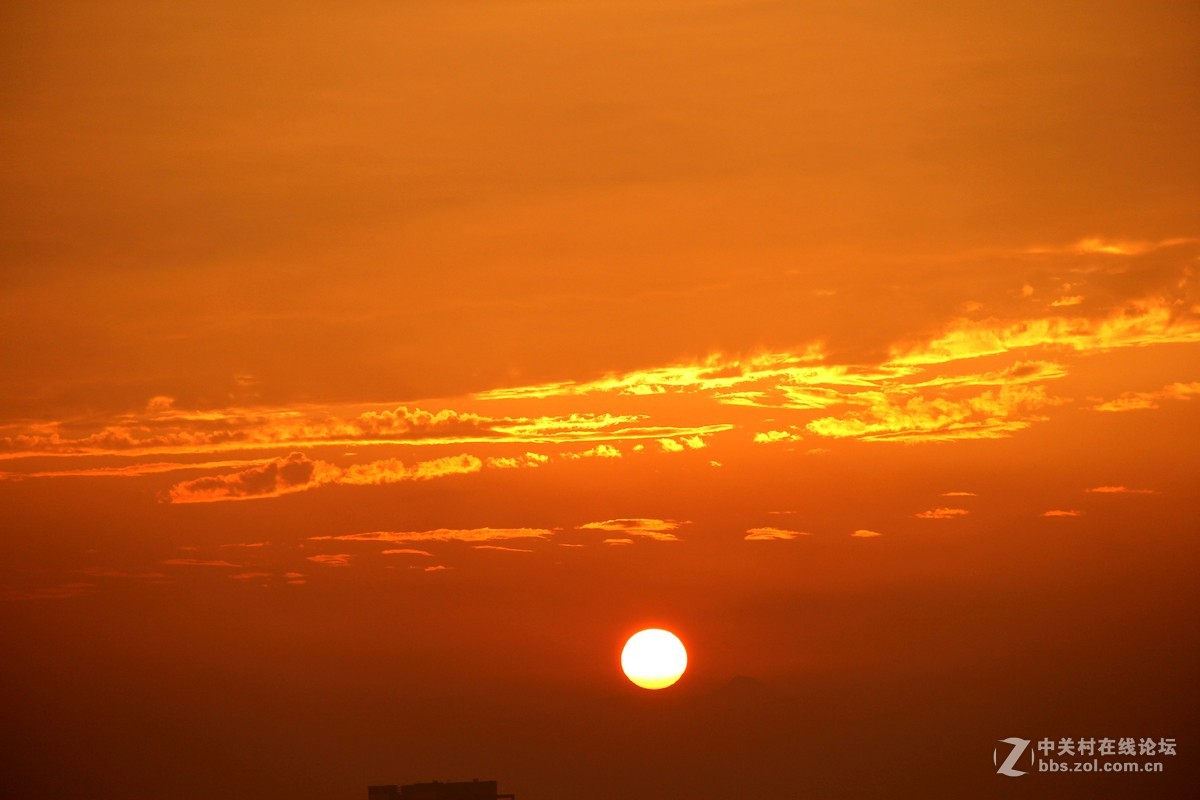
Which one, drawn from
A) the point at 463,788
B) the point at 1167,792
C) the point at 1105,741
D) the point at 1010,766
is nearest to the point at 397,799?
the point at 463,788

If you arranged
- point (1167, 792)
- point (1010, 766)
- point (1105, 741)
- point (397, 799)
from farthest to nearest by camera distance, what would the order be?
1. point (1167, 792)
2. point (397, 799)
3. point (1010, 766)
4. point (1105, 741)

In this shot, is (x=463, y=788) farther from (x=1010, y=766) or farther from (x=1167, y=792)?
(x=1167, y=792)

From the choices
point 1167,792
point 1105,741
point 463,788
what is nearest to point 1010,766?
point 1105,741

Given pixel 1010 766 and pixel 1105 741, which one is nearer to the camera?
pixel 1105 741

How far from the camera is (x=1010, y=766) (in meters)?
86.6

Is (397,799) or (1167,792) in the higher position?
(1167,792)

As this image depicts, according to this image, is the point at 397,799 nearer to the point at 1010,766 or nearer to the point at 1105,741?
the point at 1010,766

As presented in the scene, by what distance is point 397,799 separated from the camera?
305ft

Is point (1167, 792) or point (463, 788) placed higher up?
point (1167, 792)

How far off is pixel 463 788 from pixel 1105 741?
147 ft

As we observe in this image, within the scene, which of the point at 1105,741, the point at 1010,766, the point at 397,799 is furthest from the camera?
the point at 397,799

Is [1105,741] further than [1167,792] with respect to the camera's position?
No

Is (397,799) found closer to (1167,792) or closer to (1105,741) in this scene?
(1105,741)

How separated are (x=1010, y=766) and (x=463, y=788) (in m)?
38.2
